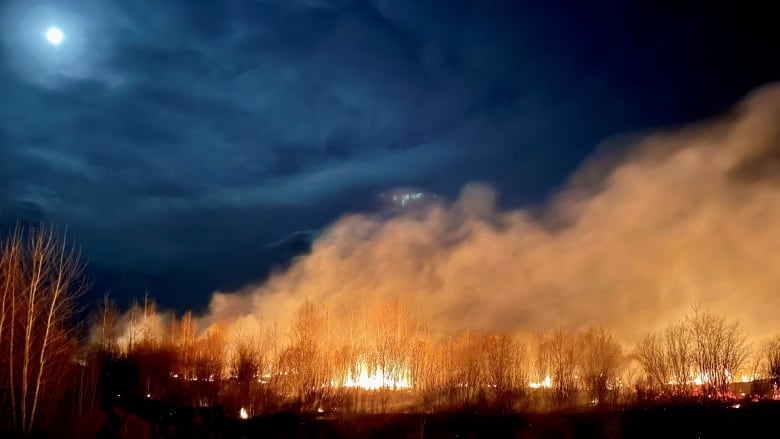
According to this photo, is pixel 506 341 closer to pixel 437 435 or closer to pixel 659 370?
pixel 659 370

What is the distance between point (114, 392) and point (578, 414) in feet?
104

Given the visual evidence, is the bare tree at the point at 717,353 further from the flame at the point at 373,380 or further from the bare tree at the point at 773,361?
the flame at the point at 373,380

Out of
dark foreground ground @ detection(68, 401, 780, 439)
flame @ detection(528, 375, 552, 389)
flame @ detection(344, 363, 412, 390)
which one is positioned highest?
flame @ detection(344, 363, 412, 390)

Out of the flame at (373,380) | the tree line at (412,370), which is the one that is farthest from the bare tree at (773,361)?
the flame at (373,380)

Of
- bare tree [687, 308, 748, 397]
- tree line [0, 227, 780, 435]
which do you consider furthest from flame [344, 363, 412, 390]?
bare tree [687, 308, 748, 397]

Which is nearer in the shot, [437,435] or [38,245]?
[38,245]

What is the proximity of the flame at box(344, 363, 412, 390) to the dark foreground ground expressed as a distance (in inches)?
292

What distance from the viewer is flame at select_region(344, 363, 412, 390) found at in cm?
3883

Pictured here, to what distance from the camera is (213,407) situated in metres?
31.1

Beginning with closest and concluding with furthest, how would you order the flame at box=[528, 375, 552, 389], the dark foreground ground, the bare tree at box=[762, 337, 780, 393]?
1. the dark foreground ground
2. the bare tree at box=[762, 337, 780, 393]
3. the flame at box=[528, 375, 552, 389]

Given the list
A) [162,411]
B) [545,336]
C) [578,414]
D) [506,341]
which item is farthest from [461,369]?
[162,411]

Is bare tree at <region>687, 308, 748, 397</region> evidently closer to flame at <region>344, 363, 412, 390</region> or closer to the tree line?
the tree line

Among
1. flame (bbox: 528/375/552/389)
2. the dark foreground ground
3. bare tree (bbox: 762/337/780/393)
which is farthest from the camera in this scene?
flame (bbox: 528/375/552/389)

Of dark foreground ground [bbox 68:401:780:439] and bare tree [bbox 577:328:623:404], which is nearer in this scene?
dark foreground ground [bbox 68:401:780:439]
